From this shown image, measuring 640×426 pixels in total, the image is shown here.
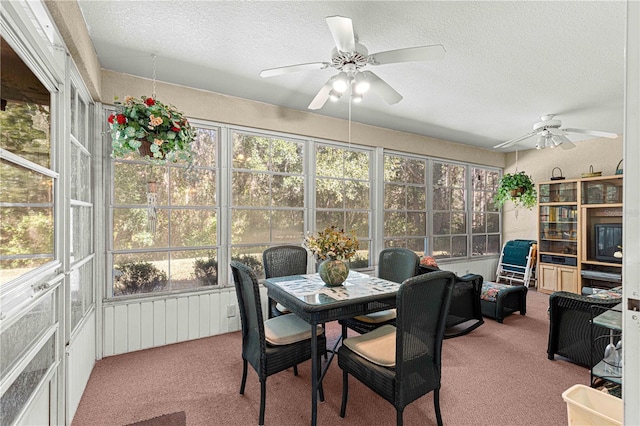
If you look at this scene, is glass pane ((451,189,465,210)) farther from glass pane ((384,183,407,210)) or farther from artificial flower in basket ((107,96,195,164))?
artificial flower in basket ((107,96,195,164))

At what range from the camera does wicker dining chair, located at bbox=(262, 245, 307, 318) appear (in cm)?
311

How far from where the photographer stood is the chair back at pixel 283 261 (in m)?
3.12

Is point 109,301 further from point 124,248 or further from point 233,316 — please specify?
point 233,316

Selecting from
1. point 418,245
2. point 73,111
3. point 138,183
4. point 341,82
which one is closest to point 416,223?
point 418,245

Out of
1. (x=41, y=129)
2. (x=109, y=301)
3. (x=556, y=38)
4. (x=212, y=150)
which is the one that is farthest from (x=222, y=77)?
(x=556, y=38)

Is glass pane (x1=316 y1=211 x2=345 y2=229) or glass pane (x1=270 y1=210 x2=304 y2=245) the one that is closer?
glass pane (x1=270 y1=210 x2=304 y2=245)

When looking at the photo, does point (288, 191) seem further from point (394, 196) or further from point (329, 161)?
point (394, 196)

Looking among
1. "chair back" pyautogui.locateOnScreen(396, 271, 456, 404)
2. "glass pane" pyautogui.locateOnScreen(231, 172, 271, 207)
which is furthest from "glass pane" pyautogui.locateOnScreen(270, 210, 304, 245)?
"chair back" pyautogui.locateOnScreen(396, 271, 456, 404)

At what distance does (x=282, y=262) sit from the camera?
320 cm

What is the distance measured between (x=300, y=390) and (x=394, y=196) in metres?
3.43

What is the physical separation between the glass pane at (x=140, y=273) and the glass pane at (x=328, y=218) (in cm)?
194

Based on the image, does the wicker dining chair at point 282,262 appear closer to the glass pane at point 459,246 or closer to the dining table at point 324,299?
Result: the dining table at point 324,299

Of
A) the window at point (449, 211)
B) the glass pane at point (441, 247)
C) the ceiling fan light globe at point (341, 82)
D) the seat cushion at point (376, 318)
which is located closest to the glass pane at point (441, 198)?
the window at point (449, 211)

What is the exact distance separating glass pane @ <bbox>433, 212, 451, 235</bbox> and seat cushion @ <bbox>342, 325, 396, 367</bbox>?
3.78m
